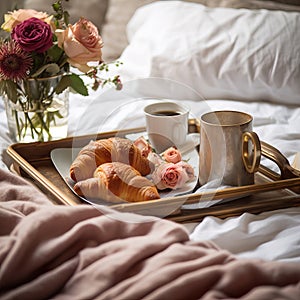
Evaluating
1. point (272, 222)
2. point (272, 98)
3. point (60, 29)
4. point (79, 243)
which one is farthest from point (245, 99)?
point (79, 243)

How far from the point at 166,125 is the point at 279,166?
0.25m

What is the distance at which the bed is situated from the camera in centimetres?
99

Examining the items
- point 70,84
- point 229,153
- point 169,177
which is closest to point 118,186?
point 169,177

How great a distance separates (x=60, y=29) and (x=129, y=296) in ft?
2.98

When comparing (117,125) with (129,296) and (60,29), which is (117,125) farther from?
(129,296)

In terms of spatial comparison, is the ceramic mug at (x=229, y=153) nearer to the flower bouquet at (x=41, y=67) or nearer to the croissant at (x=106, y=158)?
the croissant at (x=106, y=158)

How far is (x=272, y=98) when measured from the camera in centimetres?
201

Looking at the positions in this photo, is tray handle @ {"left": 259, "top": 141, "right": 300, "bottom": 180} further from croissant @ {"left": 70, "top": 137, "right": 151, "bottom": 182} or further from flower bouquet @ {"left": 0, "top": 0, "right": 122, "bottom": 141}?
flower bouquet @ {"left": 0, "top": 0, "right": 122, "bottom": 141}

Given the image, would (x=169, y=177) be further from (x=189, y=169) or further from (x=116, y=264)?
(x=116, y=264)

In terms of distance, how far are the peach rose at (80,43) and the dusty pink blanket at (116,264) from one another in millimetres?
569

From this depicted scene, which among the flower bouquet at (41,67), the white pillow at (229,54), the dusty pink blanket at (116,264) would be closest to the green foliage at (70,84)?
the flower bouquet at (41,67)

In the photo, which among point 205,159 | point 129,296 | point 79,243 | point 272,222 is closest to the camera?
point 129,296

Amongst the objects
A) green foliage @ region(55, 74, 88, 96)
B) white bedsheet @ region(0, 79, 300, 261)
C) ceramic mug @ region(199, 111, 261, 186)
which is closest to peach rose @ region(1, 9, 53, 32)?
green foliage @ region(55, 74, 88, 96)

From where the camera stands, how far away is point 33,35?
1.59 m
